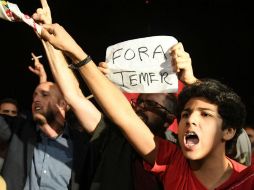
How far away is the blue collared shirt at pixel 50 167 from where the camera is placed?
275cm

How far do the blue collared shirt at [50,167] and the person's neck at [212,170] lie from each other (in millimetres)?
934

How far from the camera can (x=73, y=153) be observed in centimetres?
278

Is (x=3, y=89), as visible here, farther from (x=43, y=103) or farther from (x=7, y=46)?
(x=43, y=103)

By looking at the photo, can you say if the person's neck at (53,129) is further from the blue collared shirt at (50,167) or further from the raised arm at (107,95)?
the raised arm at (107,95)

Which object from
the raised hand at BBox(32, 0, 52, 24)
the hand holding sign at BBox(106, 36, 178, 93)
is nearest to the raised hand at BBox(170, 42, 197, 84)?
the hand holding sign at BBox(106, 36, 178, 93)

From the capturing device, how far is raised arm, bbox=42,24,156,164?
194 centimetres

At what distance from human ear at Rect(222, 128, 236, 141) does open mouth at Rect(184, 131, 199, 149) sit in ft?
0.52

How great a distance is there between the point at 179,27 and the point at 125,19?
1.99ft

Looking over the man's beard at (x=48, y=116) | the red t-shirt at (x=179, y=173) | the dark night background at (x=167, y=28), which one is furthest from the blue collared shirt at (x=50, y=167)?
the dark night background at (x=167, y=28)

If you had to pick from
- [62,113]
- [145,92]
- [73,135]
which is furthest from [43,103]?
[145,92]

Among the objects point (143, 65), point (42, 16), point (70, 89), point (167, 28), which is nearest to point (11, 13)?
point (42, 16)

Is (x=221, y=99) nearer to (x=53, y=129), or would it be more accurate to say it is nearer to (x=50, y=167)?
(x=50, y=167)

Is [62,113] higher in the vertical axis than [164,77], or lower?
lower

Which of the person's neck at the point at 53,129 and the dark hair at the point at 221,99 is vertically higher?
the dark hair at the point at 221,99
